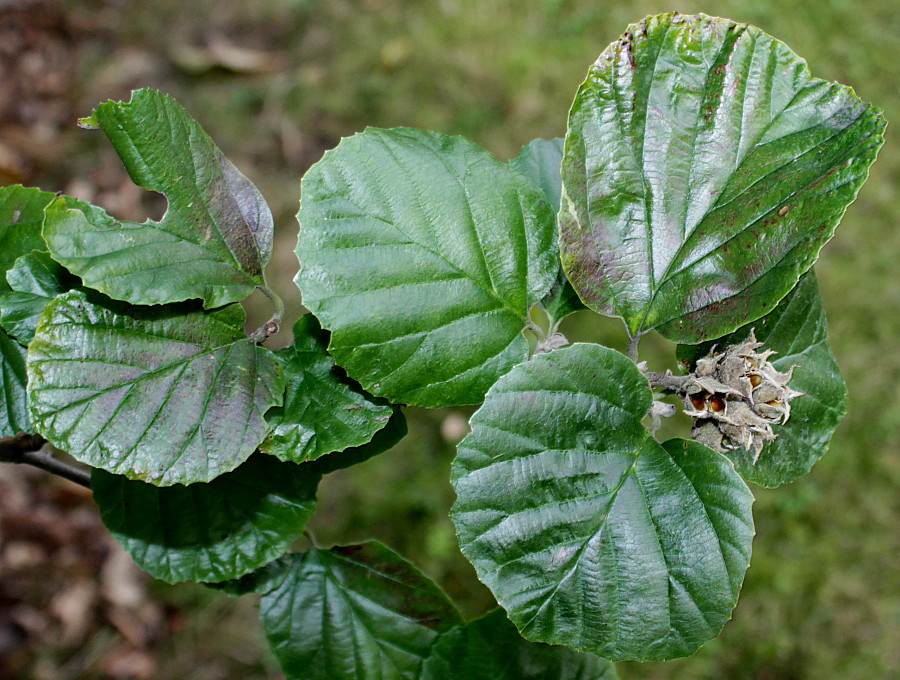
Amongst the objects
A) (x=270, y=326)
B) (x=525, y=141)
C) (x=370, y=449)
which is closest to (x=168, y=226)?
(x=270, y=326)

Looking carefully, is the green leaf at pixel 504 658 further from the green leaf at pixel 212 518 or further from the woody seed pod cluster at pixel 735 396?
the woody seed pod cluster at pixel 735 396

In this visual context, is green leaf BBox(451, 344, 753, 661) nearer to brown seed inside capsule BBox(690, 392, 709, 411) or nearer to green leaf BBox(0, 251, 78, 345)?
brown seed inside capsule BBox(690, 392, 709, 411)

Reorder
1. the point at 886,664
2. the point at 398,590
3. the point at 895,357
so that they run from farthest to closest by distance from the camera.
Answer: the point at 895,357 → the point at 886,664 → the point at 398,590

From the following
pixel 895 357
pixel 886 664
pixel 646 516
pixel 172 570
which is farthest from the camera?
pixel 895 357

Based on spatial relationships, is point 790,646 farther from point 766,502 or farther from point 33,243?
point 33,243

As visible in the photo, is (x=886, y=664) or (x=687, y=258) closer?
(x=687, y=258)

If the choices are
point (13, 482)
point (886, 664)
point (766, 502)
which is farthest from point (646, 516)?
point (13, 482)

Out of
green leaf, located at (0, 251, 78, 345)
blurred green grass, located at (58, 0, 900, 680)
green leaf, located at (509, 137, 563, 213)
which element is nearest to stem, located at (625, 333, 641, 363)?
green leaf, located at (509, 137, 563, 213)
